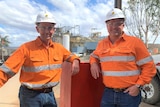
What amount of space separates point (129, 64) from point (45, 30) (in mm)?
1019

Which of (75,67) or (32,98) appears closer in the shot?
(32,98)

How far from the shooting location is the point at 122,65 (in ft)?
9.37

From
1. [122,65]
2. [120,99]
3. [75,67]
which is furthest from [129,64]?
[75,67]

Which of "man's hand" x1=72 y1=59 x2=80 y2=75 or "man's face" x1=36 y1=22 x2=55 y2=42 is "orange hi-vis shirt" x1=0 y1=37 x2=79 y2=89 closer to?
"man's face" x1=36 y1=22 x2=55 y2=42

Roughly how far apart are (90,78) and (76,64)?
451 mm

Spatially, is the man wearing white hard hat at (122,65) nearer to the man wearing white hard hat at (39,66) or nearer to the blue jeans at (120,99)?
the blue jeans at (120,99)

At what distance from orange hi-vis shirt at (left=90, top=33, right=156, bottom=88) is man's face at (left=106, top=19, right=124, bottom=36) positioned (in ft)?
0.28

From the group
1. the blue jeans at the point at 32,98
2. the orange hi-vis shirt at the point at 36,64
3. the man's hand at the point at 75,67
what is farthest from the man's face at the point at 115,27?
the blue jeans at the point at 32,98

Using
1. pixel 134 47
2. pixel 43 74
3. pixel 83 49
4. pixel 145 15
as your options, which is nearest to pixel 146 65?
pixel 134 47

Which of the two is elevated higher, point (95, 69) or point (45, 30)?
point (45, 30)

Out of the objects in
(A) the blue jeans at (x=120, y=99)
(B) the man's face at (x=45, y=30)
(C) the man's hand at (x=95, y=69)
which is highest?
(B) the man's face at (x=45, y=30)

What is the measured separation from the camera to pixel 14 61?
108 inches

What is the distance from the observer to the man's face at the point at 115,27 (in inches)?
115

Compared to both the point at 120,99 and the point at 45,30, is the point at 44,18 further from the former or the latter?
the point at 120,99
